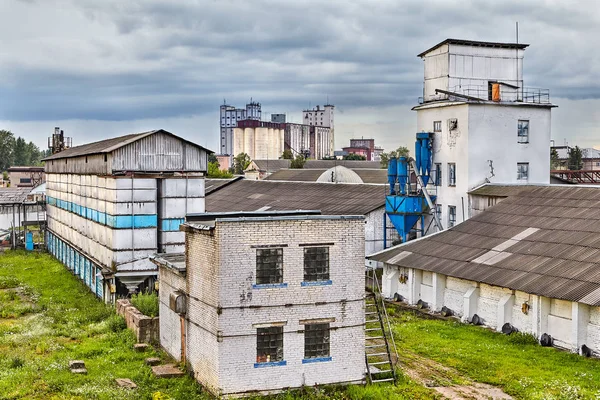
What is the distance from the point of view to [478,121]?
36.0m

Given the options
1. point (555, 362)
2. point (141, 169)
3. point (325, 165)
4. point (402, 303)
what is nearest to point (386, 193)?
point (402, 303)

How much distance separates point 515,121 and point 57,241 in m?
29.1

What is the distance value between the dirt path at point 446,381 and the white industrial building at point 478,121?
52.2ft

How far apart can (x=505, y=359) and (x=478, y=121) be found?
55.9ft

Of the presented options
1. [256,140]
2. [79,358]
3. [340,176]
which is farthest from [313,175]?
[256,140]

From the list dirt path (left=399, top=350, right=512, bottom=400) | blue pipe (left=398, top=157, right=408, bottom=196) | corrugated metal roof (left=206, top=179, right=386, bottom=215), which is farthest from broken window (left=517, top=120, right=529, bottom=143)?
dirt path (left=399, top=350, right=512, bottom=400)

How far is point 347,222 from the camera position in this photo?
18938mm

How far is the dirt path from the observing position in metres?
18.2

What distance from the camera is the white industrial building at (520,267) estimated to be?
22703 mm

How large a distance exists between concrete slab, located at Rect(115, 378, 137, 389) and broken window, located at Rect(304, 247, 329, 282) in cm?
514

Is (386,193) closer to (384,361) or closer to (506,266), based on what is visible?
(506,266)

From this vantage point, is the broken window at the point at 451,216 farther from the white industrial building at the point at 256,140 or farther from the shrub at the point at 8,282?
the white industrial building at the point at 256,140

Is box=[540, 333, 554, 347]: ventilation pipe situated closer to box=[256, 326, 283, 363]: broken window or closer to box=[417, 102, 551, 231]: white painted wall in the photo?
box=[256, 326, 283, 363]: broken window

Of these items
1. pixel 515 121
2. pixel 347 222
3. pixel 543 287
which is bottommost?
pixel 543 287
